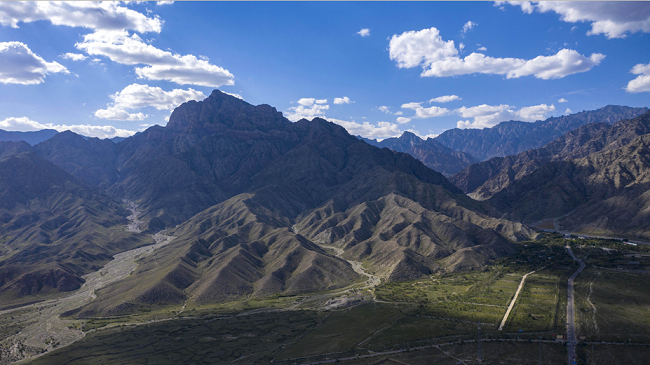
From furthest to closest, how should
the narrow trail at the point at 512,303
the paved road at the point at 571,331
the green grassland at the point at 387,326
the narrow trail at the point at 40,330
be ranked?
the narrow trail at the point at 40,330, the narrow trail at the point at 512,303, the green grassland at the point at 387,326, the paved road at the point at 571,331

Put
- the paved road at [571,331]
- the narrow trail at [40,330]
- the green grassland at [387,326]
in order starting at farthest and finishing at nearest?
the narrow trail at [40,330] < the green grassland at [387,326] < the paved road at [571,331]

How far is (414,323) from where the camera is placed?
136375 millimetres

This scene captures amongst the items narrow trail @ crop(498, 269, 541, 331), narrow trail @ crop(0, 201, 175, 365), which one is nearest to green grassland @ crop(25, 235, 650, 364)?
narrow trail @ crop(498, 269, 541, 331)

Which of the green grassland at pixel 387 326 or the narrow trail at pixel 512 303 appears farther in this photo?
the narrow trail at pixel 512 303

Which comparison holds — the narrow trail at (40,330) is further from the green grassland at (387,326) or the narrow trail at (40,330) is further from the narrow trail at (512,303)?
the narrow trail at (512,303)

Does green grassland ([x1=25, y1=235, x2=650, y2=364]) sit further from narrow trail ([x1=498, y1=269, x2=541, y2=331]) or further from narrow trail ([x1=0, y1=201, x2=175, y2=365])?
narrow trail ([x1=0, y1=201, x2=175, y2=365])

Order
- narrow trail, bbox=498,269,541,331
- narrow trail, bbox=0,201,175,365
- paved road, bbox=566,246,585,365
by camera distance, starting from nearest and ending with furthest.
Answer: paved road, bbox=566,246,585,365
narrow trail, bbox=498,269,541,331
narrow trail, bbox=0,201,175,365

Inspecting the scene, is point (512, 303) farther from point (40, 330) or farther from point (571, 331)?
point (40, 330)

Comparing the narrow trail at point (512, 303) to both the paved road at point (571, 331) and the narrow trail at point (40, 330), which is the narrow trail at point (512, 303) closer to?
the paved road at point (571, 331)

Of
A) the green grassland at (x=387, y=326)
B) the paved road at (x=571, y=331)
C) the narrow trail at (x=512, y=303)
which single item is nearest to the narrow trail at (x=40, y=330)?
the green grassland at (x=387, y=326)

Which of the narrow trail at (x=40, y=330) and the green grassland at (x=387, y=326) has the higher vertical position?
the green grassland at (x=387, y=326)

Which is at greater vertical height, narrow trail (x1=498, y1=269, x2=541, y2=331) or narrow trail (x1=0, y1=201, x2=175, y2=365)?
narrow trail (x1=498, y1=269, x2=541, y2=331)

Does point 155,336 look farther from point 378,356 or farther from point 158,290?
point 378,356

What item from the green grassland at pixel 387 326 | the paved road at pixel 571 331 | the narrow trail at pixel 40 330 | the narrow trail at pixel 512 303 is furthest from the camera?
the narrow trail at pixel 40 330
